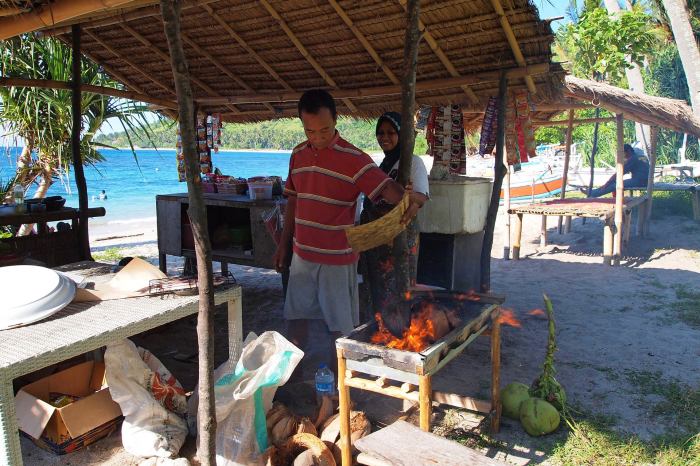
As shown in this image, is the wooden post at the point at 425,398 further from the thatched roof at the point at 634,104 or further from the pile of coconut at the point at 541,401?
the thatched roof at the point at 634,104

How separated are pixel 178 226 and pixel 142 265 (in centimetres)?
274

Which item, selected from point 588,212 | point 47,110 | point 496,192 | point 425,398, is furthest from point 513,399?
point 47,110

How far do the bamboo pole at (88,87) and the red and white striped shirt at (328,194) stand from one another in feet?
10.8

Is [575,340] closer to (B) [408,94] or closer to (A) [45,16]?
(B) [408,94]

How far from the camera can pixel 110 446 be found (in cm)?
275

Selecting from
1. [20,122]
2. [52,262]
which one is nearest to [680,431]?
[52,262]

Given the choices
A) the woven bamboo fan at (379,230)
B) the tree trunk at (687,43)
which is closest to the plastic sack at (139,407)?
the woven bamboo fan at (379,230)

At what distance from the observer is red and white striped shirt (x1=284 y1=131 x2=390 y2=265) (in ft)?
9.70

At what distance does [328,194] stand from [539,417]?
1731mm

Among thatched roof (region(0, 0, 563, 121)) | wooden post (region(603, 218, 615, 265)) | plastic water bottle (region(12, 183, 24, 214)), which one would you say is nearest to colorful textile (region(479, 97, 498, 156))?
thatched roof (region(0, 0, 563, 121))

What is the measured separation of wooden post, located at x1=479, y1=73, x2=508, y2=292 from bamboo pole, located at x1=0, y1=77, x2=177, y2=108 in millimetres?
4043

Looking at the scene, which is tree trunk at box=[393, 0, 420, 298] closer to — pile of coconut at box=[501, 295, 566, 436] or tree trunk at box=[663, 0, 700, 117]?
pile of coconut at box=[501, 295, 566, 436]

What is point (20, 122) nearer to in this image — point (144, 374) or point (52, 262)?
point (52, 262)

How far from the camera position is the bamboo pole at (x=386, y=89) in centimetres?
436
